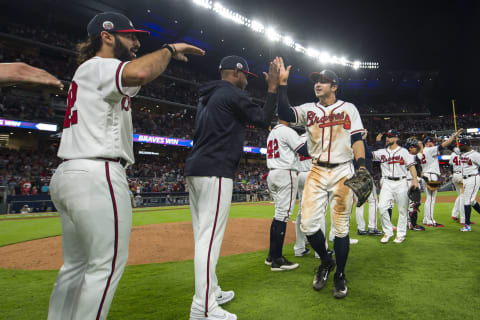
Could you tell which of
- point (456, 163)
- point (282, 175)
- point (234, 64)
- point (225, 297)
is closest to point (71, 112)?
point (234, 64)

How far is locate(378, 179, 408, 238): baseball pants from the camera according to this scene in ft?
16.4

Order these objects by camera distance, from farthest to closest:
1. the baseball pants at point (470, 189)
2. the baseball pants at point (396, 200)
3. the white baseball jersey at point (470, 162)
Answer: the white baseball jersey at point (470, 162)
the baseball pants at point (470, 189)
the baseball pants at point (396, 200)

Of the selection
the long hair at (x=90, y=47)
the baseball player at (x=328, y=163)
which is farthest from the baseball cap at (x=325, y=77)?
the long hair at (x=90, y=47)

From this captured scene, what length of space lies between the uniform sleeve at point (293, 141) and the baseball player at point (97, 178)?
8.36 feet

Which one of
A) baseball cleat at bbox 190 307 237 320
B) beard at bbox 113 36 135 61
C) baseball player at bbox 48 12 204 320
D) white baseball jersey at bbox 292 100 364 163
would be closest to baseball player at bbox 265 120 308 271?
white baseball jersey at bbox 292 100 364 163

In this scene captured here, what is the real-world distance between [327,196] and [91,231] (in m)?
2.41

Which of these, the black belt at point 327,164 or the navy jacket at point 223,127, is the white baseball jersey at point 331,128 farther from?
the navy jacket at point 223,127

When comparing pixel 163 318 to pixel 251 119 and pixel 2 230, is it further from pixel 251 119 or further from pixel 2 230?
pixel 2 230

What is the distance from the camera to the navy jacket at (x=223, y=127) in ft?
7.12

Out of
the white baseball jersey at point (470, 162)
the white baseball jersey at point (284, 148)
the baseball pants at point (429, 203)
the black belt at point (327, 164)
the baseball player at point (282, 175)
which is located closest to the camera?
the black belt at point (327, 164)

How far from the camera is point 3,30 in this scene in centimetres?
1920

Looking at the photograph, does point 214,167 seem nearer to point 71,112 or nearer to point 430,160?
point 71,112

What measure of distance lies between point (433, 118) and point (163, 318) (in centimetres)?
4975

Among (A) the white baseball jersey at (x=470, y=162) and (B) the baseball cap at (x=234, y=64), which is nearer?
(B) the baseball cap at (x=234, y=64)
